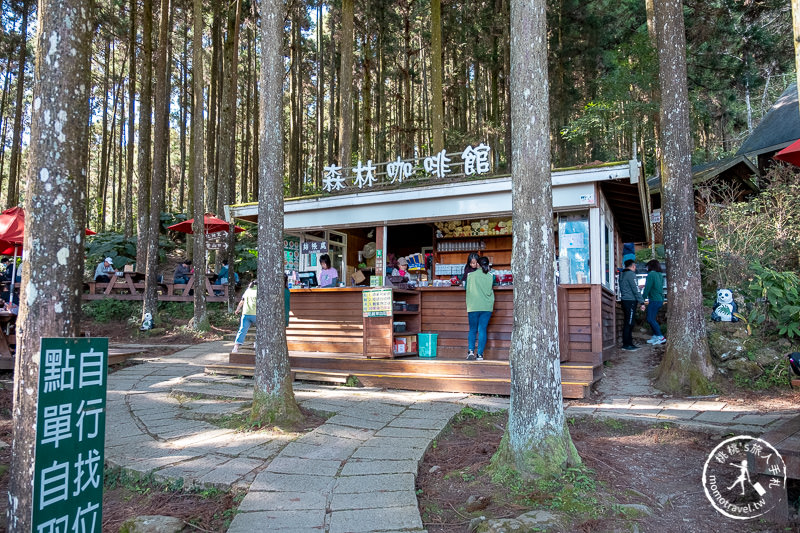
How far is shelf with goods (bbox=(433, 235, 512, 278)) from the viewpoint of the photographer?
11.2 m

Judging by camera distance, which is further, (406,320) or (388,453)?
(406,320)

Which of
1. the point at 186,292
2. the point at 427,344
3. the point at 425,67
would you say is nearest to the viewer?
the point at 427,344

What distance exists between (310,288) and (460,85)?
1729 cm

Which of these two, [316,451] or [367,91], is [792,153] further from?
[367,91]

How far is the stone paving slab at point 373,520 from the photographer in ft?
9.45

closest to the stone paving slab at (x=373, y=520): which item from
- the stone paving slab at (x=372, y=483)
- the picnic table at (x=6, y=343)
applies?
the stone paving slab at (x=372, y=483)

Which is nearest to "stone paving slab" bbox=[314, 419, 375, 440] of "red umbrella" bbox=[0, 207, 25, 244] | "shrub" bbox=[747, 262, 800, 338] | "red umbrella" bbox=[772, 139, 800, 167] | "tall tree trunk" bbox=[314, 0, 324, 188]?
"red umbrella" bbox=[772, 139, 800, 167]

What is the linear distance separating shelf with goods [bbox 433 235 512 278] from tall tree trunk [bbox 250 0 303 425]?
261 inches

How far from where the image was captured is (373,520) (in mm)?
2965

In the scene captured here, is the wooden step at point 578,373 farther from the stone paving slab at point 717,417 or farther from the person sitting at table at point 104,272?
the person sitting at table at point 104,272

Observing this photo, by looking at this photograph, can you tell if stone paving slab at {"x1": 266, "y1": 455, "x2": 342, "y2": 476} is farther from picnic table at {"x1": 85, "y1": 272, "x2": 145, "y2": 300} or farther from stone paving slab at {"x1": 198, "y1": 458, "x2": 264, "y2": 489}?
picnic table at {"x1": 85, "y1": 272, "x2": 145, "y2": 300}

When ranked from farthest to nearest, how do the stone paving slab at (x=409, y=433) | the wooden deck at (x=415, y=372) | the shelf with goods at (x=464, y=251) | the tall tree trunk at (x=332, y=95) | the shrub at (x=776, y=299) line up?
the tall tree trunk at (x=332, y=95)
the shelf with goods at (x=464, y=251)
the shrub at (x=776, y=299)
the wooden deck at (x=415, y=372)
the stone paving slab at (x=409, y=433)

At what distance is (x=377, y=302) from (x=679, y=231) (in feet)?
14.4

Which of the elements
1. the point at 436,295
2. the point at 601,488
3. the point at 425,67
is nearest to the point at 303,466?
the point at 601,488
